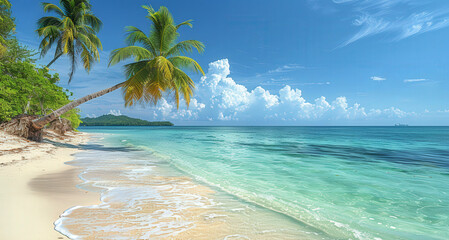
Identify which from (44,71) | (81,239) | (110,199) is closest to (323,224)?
(81,239)

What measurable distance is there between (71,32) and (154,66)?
1023cm

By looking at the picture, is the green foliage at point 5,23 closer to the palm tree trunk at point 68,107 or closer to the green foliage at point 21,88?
the green foliage at point 21,88

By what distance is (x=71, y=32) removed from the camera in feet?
59.5

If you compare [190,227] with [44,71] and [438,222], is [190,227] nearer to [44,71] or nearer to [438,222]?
[438,222]

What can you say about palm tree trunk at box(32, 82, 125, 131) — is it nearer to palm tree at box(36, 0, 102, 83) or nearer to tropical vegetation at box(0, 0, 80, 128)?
tropical vegetation at box(0, 0, 80, 128)

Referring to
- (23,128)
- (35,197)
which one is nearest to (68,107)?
(23,128)

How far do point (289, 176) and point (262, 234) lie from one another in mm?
5300

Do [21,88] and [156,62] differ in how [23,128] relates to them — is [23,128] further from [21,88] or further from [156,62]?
[156,62]

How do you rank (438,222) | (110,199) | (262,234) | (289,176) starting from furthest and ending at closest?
(289,176) < (110,199) < (438,222) < (262,234)

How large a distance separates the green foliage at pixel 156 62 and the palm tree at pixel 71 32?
6716 millimetres

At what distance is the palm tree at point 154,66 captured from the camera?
13.8 meters

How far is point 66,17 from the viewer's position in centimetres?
1873

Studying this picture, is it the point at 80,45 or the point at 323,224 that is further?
the point at 80,45

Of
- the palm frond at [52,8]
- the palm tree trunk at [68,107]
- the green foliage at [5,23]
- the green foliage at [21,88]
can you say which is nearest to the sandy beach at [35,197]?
the palm tree trunk at [68,107]
